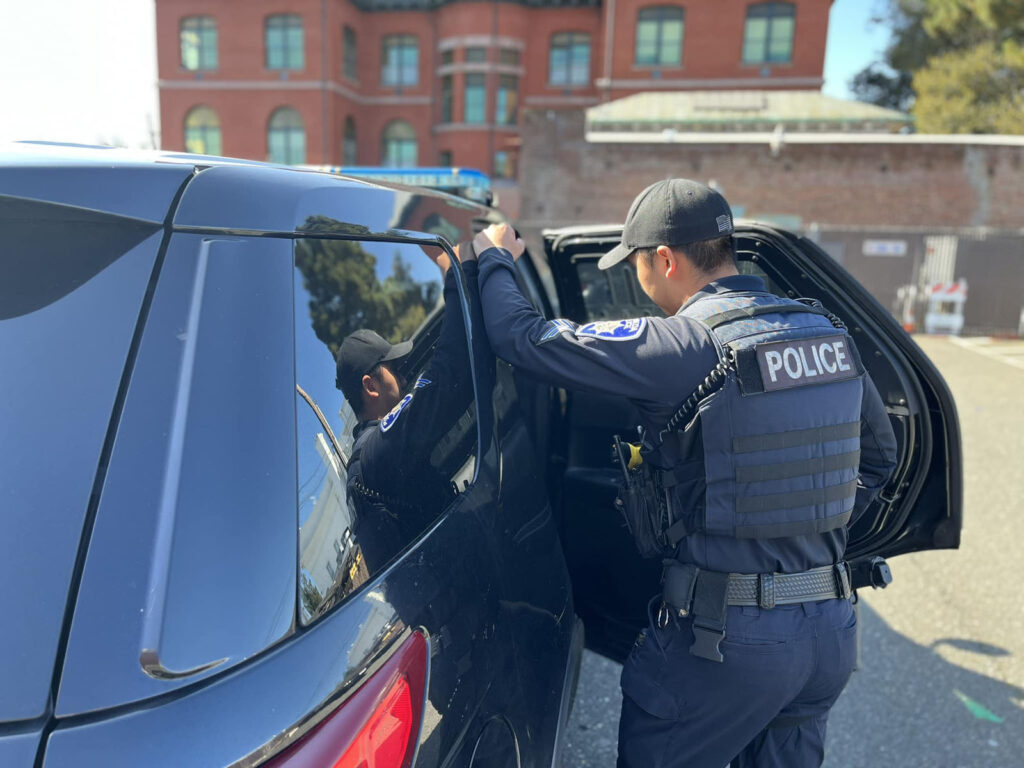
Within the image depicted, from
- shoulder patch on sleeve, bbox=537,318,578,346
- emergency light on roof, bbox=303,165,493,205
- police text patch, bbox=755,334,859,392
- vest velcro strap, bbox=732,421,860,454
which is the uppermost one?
emergency light on roof, bbox=303,165,493,205

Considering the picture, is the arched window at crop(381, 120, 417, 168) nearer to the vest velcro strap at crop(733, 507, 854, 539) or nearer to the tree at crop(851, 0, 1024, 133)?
the tree at crop(851, 0, 1024, 133)

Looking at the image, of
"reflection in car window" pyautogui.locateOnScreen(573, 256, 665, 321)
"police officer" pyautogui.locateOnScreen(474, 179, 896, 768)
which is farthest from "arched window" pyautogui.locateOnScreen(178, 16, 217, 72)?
"police officer" pyautogui.locateOnScreen(474, 179, 896, 768)

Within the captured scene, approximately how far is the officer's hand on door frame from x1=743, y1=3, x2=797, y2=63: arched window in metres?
32.9

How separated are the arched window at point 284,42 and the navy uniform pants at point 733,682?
118 feet

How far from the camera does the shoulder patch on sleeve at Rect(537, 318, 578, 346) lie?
1.66 m

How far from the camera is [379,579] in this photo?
1.07m

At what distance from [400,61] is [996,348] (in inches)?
1206

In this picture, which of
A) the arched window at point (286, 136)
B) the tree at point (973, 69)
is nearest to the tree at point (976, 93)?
the tree at point (973, 69)

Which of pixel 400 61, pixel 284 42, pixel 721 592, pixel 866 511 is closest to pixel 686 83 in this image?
pixel 400 61

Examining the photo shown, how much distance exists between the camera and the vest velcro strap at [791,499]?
62.3 inches

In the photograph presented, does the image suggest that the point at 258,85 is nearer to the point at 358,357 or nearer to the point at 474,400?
the point at 474,400

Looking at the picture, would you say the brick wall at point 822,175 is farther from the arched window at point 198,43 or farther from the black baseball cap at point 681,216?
the arched window at point 198,43

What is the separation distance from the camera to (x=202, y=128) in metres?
34.7

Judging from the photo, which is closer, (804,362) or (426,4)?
(804,362)
